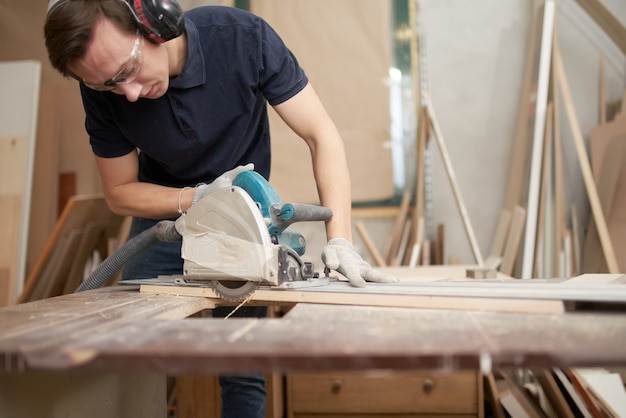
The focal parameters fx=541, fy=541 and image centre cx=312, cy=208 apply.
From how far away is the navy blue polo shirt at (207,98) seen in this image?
1.59 m

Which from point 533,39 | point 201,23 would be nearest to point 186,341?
point 201,23

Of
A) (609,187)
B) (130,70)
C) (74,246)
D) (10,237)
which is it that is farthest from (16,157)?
(609,187)

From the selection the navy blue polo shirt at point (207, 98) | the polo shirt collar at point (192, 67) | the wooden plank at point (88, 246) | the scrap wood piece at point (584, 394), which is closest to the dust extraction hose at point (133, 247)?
the navy blue polo shirt at point (207, 98)

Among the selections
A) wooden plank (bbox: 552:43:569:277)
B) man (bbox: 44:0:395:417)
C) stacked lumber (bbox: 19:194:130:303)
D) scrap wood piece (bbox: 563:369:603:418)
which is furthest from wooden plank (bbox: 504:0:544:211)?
stacked lumber (bbox: 19:194:130:303)

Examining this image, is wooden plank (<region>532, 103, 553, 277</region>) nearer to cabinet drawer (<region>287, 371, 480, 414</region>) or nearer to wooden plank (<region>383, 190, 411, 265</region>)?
wooden plank (<region>383, 190, 411, 265</region>)

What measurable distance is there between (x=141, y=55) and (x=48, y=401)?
821 mm

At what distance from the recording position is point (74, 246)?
3.15 metres

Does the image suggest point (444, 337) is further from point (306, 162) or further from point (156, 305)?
point (306, 162)

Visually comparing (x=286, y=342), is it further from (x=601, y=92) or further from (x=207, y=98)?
(x=601, y=92)

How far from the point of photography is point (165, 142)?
1614mm

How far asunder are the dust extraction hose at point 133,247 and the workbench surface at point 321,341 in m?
0.37

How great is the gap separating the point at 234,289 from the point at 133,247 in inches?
13.8

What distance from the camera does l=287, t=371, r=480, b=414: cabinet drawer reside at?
229cm

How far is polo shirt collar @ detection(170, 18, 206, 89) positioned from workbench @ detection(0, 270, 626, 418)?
688 mm
